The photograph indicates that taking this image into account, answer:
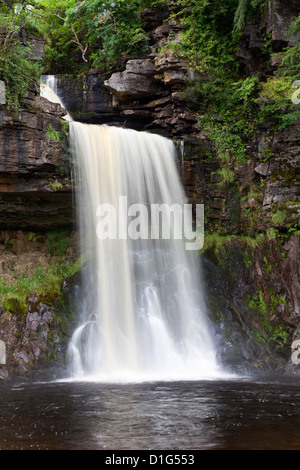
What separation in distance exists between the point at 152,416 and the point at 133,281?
6.72m

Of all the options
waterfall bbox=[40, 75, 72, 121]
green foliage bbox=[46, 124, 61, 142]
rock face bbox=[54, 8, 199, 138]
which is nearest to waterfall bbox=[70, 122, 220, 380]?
green foliage bbox=[46, 124, 61, 142]

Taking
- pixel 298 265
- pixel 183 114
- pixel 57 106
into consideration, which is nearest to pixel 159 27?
pixel 183 114

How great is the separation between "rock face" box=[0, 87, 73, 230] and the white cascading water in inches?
21.2

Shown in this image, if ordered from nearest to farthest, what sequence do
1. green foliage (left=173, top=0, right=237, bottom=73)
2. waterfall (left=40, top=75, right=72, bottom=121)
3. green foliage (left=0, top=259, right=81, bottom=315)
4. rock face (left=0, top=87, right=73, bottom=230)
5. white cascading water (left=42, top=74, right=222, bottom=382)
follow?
white cascading water (left=42, top=74, right=222, bottom=382)
rock face (left=0, top=87, right=73, bottom=230)
green foliage (left=0, top=259, right=81, bottom=315)
waterfall (left=40, top=75, right=72, bottom=121)
green foliage (left=173, top=0, right=237, bottom=73)

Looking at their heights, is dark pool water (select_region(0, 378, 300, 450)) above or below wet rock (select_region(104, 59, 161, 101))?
below

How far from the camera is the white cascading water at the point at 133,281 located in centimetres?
1202

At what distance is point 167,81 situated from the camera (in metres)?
16.1

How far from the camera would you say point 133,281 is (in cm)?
1345

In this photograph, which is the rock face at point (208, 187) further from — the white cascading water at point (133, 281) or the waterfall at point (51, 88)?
the white cascading water at point (133, 281)

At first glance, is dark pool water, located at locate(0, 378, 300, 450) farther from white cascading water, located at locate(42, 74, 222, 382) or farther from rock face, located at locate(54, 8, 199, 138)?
rock face, located at locate(54, 8, 199, 138)

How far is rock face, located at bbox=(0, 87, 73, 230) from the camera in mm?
12383

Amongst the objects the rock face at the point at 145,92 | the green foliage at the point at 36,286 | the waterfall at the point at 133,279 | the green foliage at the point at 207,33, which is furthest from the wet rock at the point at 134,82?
the green foliage at the point at 36,286

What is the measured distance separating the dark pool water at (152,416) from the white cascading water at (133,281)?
1.99 metres

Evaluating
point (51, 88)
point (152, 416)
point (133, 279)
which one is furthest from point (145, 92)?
point (152, 416)
